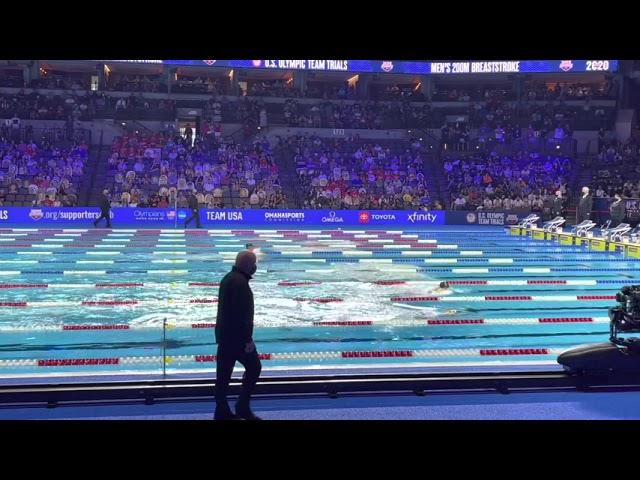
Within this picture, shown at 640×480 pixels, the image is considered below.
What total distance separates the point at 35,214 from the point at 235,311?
22.7 m

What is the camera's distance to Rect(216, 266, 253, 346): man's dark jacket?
4.78m

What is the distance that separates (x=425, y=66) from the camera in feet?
116

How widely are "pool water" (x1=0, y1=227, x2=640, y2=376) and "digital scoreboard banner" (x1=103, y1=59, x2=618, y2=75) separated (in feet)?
61.1

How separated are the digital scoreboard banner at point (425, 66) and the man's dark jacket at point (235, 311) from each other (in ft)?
97.3

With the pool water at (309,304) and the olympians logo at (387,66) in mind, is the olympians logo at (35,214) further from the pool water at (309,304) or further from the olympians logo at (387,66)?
the olympians logo at (387,66)

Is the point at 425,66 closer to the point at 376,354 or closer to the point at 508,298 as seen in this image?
the point at 508,298

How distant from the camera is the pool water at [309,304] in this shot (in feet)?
22.8

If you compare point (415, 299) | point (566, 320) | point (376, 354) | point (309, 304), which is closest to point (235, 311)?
point (376, 354)

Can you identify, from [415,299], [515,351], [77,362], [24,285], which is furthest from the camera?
[24,285]

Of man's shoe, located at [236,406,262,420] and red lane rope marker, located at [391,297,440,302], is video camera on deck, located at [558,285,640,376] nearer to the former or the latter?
man's shoe, located at [236,406,262,420]

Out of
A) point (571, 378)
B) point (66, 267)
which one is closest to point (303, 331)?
point (571, 378)
